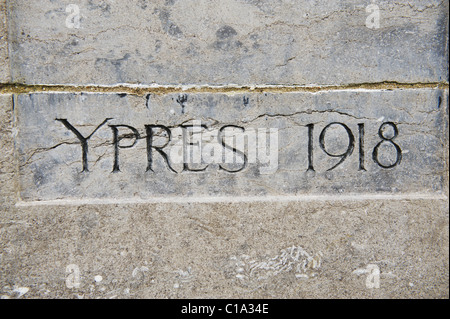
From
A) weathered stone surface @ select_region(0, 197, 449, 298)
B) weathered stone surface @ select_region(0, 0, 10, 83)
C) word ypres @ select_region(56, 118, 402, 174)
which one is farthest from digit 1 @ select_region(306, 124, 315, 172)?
weathered stone surface @ select_region(0, 0, 10, 83)

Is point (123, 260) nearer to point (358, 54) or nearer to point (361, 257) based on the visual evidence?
point (361, 257)

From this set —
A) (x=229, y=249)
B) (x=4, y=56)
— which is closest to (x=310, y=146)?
(x=229, y=249)

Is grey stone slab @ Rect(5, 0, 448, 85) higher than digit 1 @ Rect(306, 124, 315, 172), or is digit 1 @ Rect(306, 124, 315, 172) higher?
grey stone slab @ Rect(5, 0, 448, 85)

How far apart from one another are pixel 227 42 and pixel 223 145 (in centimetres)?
55

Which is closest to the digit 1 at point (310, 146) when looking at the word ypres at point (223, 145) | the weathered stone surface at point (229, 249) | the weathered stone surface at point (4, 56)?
the word ypres at point (223, 145)

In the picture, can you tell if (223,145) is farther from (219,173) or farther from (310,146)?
(310,146)

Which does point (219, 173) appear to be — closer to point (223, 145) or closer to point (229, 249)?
point (223, 145)

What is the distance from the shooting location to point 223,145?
5.72ft

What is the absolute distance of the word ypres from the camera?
68.0 inches

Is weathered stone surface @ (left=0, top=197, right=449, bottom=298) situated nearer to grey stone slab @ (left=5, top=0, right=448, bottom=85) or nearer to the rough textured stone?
the rough textured stone

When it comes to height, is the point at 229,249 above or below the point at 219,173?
below

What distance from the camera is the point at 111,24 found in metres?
1.71

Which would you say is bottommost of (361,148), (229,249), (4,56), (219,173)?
(229,249)

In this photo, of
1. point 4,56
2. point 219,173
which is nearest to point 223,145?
point 219,173
